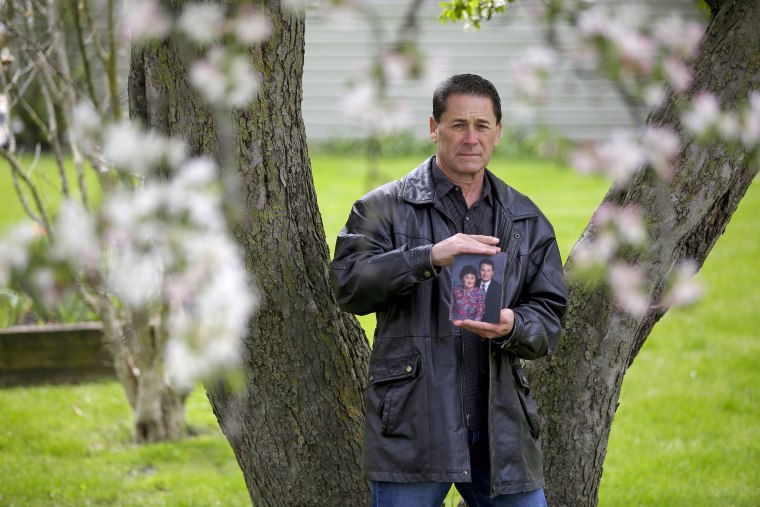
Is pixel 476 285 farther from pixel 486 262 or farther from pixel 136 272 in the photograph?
pixel 136 272

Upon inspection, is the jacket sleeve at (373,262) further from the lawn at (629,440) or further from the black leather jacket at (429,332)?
the lawn at (629,440)

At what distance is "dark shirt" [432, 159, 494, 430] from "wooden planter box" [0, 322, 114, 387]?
3.55 meters

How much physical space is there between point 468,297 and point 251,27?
0.90 meters

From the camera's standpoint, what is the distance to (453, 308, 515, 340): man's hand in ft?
7.54

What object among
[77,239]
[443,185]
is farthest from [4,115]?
[77,239]

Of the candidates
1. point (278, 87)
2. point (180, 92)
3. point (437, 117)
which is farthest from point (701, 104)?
point (180, 92)

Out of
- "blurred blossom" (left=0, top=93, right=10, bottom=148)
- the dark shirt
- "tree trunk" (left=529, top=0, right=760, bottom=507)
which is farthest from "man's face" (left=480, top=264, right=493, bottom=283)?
"blurred blossom" (left=0, top=93, right=10, bottom=148)

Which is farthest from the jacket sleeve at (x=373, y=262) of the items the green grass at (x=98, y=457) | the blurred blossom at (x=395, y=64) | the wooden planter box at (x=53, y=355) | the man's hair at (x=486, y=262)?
the wooden planter box at (x=53, y=355)

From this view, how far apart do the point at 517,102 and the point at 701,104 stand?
41.5 inches

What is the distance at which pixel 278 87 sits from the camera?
2.68 m

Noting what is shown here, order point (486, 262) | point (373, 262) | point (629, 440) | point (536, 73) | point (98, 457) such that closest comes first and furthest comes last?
point (536, 73), point (486, 262), point (373, 262), point (98, 457), point (629, 440)

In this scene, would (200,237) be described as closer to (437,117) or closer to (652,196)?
(437,117)

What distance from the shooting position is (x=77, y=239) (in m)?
1.92

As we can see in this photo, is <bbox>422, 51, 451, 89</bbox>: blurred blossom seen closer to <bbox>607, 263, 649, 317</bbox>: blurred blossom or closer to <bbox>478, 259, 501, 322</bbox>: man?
<bbox>478, 259, 501, 322</bbox>: man
